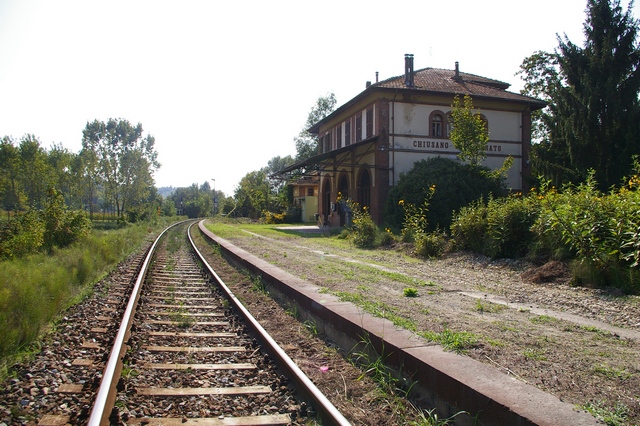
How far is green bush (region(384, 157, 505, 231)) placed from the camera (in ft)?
64.0

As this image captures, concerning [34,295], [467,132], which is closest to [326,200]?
[467,132]

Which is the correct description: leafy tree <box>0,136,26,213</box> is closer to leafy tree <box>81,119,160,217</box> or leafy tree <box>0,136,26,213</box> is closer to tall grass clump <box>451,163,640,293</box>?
leafy tree <box>81,119,160,217</box>

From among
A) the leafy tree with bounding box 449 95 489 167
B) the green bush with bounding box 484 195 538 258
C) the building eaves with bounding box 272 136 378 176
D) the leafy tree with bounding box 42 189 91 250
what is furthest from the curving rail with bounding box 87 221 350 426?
the building eaves with bounding box 272 136 378 176

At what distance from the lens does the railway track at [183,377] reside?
3816 millimetres

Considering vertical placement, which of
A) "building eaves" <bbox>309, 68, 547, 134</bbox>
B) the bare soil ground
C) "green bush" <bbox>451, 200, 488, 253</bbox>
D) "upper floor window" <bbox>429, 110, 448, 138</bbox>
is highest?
"building eaves" <bbox>309, 68, 547, 134</bbox>

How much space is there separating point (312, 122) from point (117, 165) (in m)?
25.6

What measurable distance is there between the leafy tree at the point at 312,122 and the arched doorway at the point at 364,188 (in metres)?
34.0

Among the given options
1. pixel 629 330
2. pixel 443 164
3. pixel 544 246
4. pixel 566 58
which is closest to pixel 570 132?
pixel 566 58

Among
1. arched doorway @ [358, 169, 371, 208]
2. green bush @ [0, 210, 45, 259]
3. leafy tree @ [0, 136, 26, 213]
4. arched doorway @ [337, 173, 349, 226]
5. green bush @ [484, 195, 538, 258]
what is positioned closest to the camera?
green bush @ [484, 195, 538, 258]

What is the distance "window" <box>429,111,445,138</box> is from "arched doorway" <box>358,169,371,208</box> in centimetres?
425

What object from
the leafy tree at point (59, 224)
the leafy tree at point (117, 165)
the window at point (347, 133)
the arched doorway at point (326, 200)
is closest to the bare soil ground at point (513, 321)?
the leafy tree at point (59, 224)

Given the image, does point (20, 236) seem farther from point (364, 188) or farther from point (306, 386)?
point (364, 188)

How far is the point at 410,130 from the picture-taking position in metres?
26.4

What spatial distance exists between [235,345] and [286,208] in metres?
44.3
